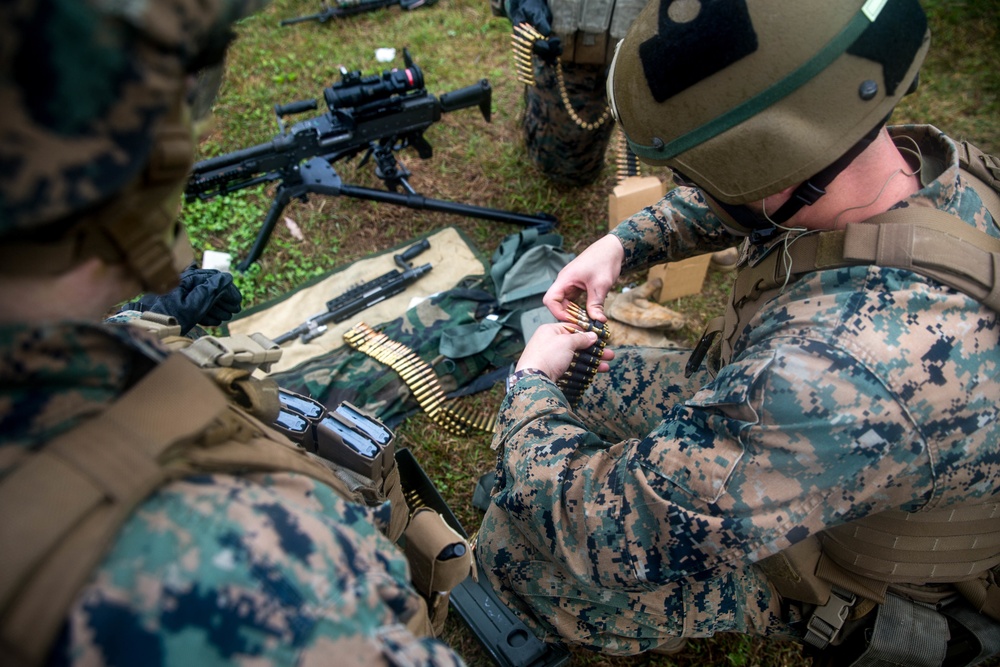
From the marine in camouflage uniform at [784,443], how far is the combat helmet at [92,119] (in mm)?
1452

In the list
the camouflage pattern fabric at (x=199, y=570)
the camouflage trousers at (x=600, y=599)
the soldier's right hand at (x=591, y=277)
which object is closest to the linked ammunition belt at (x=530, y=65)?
the soldier's right hand at (x=591, y=277)

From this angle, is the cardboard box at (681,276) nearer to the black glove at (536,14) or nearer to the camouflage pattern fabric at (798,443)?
the black glove at (536,14)

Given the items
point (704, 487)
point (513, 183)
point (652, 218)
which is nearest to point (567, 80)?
point (513, 183)

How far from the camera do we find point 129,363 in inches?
52.0

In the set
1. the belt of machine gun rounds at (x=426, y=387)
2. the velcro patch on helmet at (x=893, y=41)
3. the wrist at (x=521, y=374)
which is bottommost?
the belt of machine gun rounds at (x=426, y=387)

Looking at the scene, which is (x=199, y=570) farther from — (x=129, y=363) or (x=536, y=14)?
(x=536, y=14)

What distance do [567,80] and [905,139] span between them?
109 inches

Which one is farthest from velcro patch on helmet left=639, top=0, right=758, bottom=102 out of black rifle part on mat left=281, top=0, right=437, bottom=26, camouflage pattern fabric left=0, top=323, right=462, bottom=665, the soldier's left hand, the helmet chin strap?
black rifle part on mat left=281, top=0, right=437, bottom=26

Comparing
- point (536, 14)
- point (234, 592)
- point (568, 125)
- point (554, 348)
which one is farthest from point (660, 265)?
point (234, 592)

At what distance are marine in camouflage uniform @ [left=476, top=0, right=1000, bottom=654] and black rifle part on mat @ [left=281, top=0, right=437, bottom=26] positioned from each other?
5627mm

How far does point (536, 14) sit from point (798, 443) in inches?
139

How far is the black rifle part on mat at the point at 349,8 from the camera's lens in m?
6.78

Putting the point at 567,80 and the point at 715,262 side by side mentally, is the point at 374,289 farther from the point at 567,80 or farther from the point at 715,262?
the point at 715,262

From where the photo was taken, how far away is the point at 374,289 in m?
4.67
